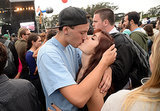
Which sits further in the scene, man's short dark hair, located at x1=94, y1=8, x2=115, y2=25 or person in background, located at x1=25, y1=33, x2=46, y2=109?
person in background, located at x1=25, y1=33, x2=46, y2=109

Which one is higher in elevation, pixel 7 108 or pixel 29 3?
pixel 29 3

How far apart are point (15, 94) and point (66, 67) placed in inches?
23.8

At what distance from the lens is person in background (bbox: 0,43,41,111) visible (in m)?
1.41

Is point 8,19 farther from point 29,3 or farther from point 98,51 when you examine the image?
point 98,51

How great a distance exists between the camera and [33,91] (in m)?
1.73

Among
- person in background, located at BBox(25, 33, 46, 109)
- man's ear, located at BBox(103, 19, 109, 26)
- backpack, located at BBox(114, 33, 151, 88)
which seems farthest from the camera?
person in background, located at BBox(25, 33, 46, 109)

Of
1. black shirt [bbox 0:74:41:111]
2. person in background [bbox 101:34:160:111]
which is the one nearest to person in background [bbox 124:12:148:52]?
black shirt [bbox 0:74:41:111]

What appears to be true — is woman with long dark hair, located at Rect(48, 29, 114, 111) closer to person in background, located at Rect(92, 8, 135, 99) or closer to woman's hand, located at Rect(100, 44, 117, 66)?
woman's hand, located at Rect(100, 44, 117, 66)

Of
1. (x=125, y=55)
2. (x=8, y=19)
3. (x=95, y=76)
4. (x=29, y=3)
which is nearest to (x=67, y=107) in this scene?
(x=95, y=76)

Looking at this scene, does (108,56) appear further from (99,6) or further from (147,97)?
(99,6)

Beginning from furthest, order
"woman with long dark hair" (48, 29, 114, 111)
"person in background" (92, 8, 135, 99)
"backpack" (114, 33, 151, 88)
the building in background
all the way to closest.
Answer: the building in background, "backpack" (114, 33, 151, 88), "person in background" (92, 8, 135, 99), "woman with long dark hair" (48, 29, 114, 111)

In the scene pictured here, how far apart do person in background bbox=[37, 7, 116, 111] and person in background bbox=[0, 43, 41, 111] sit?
237 millimetres

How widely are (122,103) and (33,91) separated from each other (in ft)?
4.04

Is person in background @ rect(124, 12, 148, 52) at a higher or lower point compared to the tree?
lower
